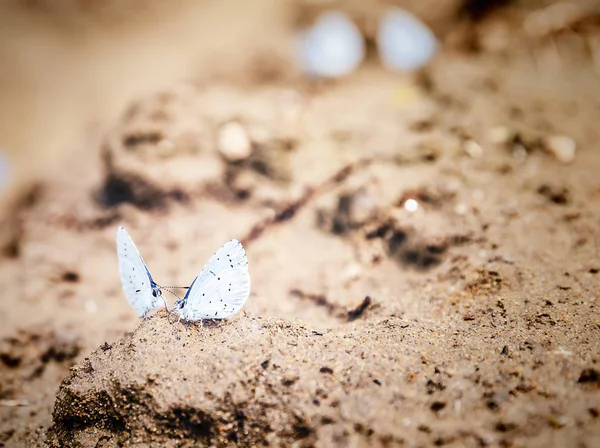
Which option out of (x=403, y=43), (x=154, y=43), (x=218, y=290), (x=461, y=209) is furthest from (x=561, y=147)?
(x=154, y=43)

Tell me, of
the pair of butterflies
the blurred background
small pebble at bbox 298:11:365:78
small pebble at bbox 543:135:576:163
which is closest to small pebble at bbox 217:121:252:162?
the blurred background

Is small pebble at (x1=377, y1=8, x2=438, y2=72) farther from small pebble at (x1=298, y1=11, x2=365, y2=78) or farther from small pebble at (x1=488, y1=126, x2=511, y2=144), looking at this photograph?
small pebble at (x1=488, y1=126, x2=511, y2=144)

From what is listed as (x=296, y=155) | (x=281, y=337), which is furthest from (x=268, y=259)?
(x=281, y=337)

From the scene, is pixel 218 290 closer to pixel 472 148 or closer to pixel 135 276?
pixel 135 276

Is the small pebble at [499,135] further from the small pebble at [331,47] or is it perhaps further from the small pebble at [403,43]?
the small pebble at [331,47]

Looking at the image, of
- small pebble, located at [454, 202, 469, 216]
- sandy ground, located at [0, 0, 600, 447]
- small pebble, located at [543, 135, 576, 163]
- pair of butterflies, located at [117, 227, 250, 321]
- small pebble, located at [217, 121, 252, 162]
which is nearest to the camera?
sandy ground, located at [0, 0, 600, 447]

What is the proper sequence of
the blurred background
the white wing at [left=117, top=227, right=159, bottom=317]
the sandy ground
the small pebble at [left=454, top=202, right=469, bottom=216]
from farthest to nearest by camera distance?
the blurred background → the small pebble at [left=454, top=202, right=469, bottom=216] → the white wing at [left=117, top=227, right=159, bottom=317] → the sandy ground

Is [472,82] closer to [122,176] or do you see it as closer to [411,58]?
[411,58]
